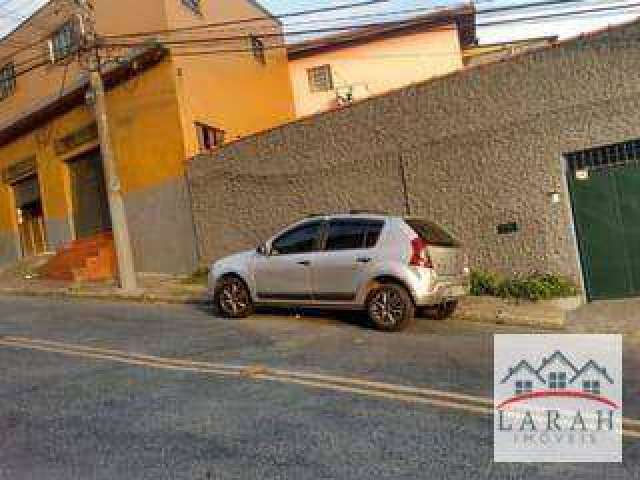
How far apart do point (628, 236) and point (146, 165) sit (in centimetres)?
1258

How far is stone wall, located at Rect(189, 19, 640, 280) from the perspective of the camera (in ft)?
46.6

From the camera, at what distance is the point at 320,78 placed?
2977 cm

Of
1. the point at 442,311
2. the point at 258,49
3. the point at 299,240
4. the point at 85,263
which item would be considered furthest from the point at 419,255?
the point at 258,49

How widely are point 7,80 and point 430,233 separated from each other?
2007 centimetres

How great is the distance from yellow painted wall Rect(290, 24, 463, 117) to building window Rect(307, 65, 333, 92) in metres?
0.30

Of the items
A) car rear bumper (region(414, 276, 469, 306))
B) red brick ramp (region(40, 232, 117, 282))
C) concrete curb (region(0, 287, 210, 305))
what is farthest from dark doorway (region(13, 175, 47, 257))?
car rear bumper (region(414, 276, 469, 306))

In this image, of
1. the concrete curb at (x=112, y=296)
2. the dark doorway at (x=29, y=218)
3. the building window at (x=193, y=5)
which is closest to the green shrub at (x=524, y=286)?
the concrete curb at (x=112, y=296)

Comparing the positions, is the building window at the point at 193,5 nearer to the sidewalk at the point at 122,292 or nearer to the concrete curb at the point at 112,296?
the sidewalk at the point at 122,292

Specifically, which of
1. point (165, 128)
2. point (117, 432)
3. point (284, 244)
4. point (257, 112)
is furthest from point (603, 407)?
point (257, 112)

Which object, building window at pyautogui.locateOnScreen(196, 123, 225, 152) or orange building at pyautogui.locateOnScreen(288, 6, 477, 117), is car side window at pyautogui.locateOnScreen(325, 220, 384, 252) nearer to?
building window at pyautogui.locateOnScreen(196, 123, 225, 152)

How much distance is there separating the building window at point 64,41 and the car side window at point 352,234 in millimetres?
14317

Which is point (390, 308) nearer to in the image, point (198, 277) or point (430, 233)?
point (430, 233)

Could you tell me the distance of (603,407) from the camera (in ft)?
24.8

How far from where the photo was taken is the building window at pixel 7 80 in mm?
27703
